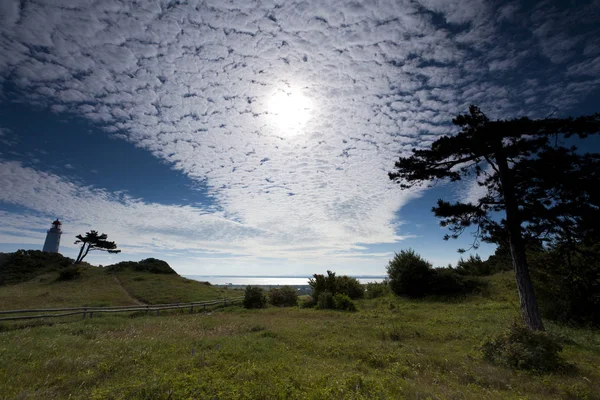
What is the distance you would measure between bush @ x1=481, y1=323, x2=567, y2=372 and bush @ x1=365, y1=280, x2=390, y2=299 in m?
21.7

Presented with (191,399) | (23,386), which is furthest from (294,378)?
(23,386)

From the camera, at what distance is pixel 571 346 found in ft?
32.4

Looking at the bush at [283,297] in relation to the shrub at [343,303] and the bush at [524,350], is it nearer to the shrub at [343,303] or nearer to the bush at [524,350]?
the shrub at [343,303]

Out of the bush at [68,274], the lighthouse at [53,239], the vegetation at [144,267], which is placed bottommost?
the bush at [68,274]

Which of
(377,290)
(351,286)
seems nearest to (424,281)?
(377,290)

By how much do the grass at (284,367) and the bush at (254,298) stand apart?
47.2ft

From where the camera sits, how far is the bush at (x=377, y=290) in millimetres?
29852

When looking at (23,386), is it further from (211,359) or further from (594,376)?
(594,376)

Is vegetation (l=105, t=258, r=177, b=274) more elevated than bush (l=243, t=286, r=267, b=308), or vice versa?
vegetation (l=105, t=258, r=177, b=274)

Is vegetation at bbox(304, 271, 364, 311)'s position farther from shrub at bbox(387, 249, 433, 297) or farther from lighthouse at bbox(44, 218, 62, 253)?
lighthouse at bbox(44, 218, 62, 253)

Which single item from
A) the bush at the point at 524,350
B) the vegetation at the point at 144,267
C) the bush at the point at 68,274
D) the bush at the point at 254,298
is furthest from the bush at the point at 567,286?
the bush at the point at 68,274

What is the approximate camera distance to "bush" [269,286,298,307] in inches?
1141

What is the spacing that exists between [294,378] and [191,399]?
259 centimetres

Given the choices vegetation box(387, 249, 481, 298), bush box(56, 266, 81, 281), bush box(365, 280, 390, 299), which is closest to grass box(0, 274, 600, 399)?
vegetation box(387, 249, 481, 298)
